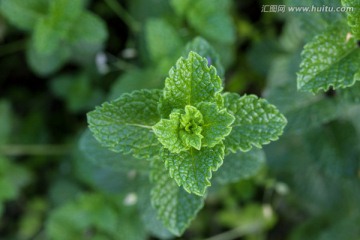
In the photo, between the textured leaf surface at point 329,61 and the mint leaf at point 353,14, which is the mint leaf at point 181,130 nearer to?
the textured leaf surface at point 329,61

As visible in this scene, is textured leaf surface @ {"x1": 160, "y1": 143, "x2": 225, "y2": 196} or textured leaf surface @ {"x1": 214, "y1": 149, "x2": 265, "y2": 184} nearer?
textured leaf surface @ {"x1": 160, "y1": 143, "x2": 225, "y2": 196}

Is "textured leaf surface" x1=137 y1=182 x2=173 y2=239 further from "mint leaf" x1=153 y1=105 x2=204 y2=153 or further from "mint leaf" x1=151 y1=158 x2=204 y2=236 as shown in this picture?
"mint leaf" x1=153 y1=105 x2=204 y2=153

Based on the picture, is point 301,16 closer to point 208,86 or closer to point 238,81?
point 208,86

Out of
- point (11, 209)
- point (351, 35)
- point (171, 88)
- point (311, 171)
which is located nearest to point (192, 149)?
point (171, 88)

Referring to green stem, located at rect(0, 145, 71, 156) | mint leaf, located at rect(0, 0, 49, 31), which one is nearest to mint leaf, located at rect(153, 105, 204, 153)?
mint leaf, located at rect(0, 0, 49, 31)

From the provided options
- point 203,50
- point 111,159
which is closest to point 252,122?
point 203,50

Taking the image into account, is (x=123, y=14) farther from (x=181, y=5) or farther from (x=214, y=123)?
(x=214, y=123)

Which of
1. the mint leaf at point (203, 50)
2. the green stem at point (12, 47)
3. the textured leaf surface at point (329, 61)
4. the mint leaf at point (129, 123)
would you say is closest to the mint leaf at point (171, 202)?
the mint leaf at point (129, 123)
